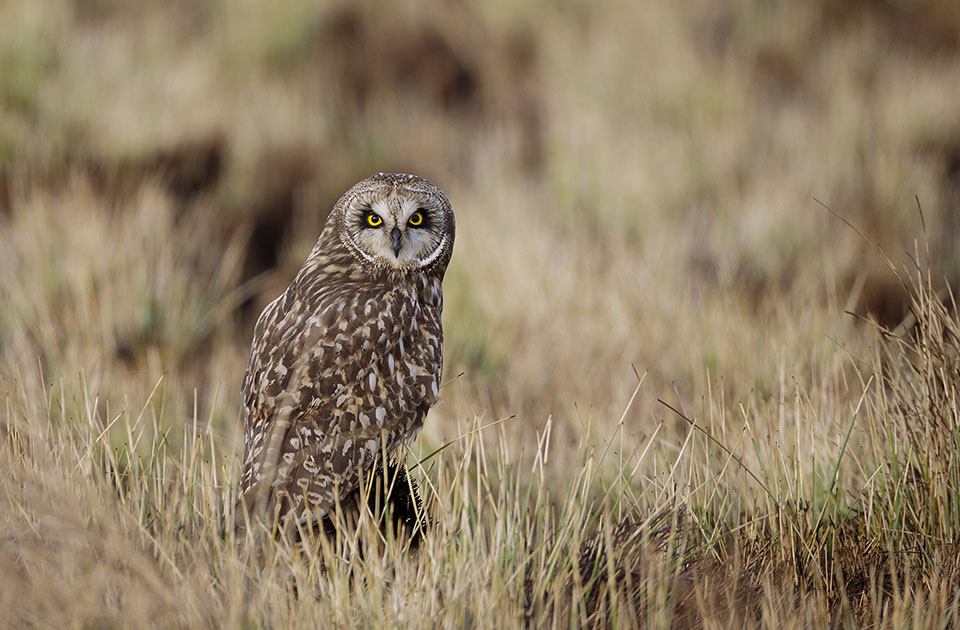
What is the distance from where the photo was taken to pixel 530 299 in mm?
4742

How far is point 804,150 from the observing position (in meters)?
6.70

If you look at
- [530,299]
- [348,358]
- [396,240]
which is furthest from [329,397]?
[530,299]

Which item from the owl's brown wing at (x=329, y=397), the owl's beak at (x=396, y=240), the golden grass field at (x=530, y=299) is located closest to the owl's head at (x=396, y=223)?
the owl's beak at (x=396, y=240)

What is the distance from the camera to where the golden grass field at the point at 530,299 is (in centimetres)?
200

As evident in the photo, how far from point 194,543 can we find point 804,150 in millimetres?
5622

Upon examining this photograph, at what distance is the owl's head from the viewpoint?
2.61 meters

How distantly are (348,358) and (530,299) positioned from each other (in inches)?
95.1

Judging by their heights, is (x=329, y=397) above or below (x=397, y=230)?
below

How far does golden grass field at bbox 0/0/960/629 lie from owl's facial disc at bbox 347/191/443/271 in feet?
1.82

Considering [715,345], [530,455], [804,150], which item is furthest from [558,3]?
[530,455]

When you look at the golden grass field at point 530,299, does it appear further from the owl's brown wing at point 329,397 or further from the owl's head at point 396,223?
the owl's head at point 396,223

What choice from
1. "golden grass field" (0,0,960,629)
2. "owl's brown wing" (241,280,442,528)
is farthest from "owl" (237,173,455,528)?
"golden grass field" (0,0,960,629)

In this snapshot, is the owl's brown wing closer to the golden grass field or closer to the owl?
the owl

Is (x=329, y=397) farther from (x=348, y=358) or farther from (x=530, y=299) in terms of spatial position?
(x=530, y=299)
